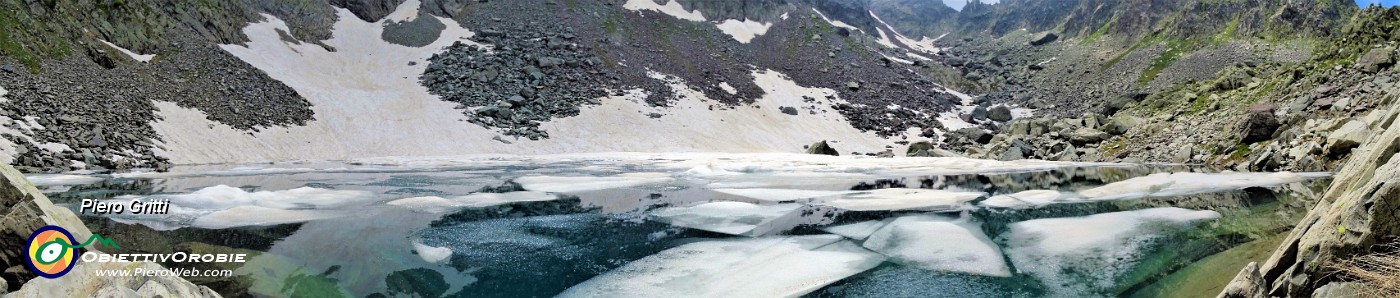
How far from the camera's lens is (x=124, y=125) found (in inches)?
1219

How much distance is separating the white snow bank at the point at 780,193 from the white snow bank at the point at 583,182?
3.89 metres

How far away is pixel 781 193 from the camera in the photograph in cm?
1738

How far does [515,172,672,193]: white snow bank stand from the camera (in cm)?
1911

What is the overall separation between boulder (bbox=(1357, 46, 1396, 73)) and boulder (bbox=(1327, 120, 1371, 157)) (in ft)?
36.7

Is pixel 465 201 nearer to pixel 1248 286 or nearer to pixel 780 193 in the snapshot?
pixel 780 193

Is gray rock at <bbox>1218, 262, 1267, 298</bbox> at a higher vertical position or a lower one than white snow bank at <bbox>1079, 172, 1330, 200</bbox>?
lower

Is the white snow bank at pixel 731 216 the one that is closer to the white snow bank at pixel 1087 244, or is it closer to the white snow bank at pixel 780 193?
the white snow bank at pixel 780 193

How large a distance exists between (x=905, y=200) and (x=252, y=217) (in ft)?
47.3

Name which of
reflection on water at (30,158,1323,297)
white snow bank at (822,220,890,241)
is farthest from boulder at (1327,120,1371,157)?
white snow bank at (822,220,890,241)

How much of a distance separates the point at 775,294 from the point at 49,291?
612cm

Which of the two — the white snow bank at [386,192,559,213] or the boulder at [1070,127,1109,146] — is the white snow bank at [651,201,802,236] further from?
the boulder at [1070,127,1109,146]

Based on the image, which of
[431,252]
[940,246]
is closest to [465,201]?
[431,252]

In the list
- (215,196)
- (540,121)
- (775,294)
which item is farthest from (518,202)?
(540,121)

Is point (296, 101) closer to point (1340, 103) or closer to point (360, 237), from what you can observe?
point (360, 237)
